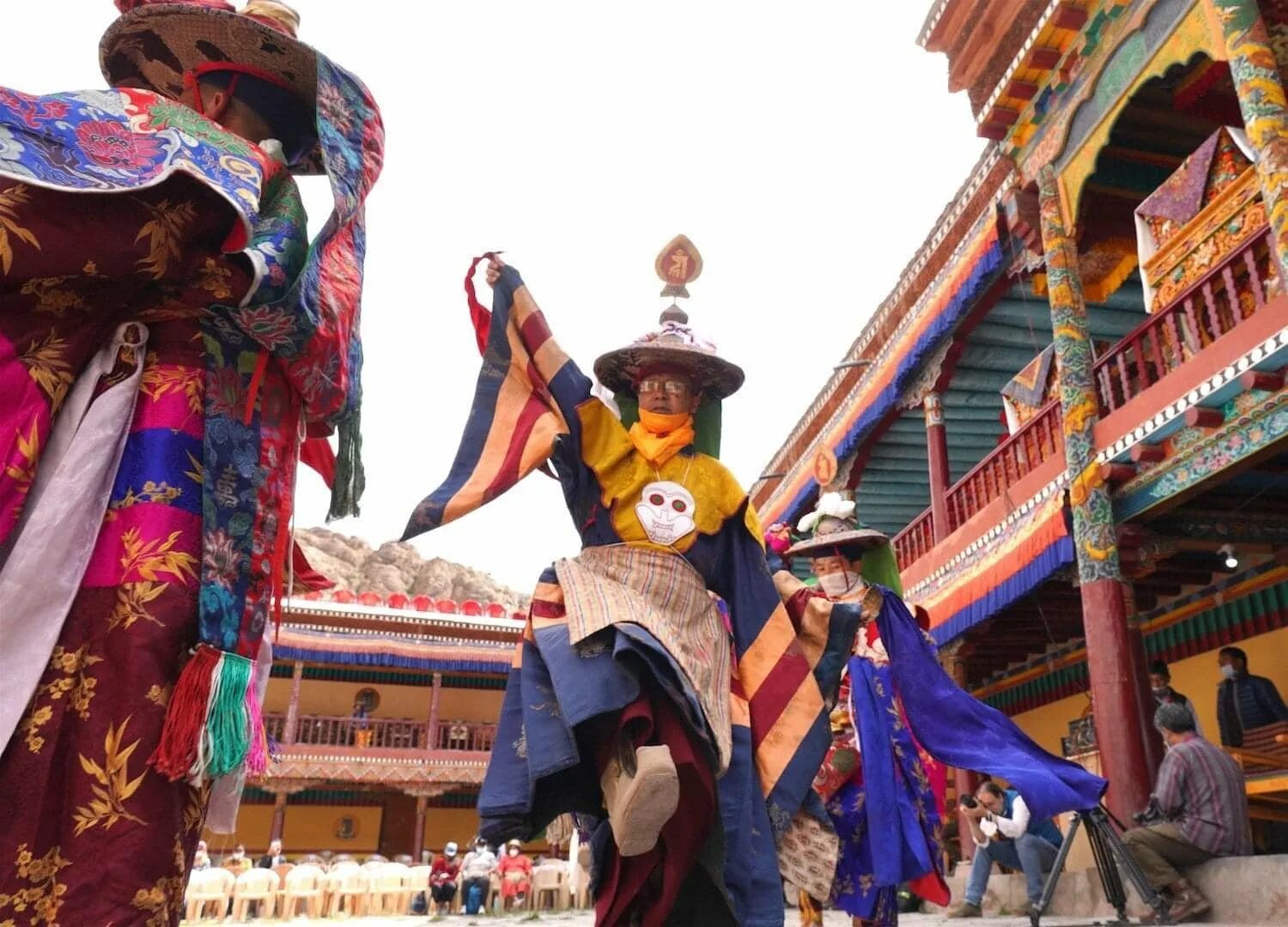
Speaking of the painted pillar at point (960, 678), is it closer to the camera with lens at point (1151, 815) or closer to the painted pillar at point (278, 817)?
the camera with lens at point (1151, 815)

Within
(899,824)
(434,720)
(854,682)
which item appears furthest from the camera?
(434,720)

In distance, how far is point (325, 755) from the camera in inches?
861

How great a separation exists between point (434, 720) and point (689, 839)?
72.7 ft

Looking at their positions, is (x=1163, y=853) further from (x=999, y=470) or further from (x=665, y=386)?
(x=999, y=470)

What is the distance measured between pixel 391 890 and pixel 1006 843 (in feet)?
36.6

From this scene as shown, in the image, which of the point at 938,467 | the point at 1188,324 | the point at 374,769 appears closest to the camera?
the point at 1188,324

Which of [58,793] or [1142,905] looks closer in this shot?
[58,793]

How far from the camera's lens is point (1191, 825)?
206 inches

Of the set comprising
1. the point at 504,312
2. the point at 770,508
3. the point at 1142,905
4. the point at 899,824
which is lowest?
the point at 1142,905

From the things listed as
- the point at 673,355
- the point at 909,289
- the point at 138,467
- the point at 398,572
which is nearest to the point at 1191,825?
the point at 673,355

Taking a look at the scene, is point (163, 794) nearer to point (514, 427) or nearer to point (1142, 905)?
point (514, 427)

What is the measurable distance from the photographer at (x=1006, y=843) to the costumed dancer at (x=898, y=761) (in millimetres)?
2571

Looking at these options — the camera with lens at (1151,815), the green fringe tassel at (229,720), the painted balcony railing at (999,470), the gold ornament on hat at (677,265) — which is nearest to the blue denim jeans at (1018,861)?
the camera with lens at (1151,815)

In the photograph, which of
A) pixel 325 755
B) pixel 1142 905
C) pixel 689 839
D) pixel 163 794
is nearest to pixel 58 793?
pixel 163 794
